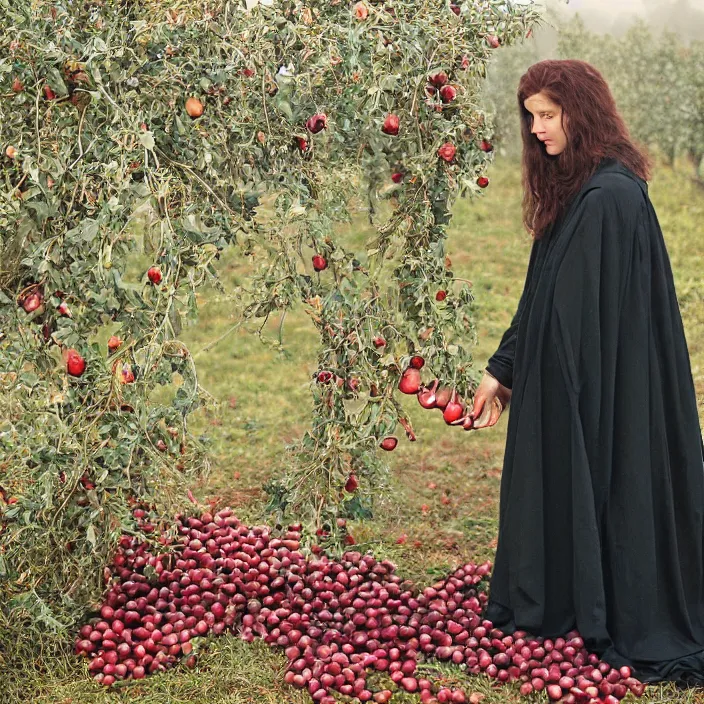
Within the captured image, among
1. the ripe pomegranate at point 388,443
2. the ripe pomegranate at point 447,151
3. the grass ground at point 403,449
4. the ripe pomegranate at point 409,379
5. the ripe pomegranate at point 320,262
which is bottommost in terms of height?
the grass ground at point 403,449

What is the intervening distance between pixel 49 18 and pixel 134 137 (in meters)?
0.44

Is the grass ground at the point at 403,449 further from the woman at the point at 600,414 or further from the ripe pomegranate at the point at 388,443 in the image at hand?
the ripe pomegranate at the point at 388,443

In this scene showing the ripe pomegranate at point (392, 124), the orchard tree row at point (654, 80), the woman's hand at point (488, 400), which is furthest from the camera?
the orchard tree row at point (654, 80)

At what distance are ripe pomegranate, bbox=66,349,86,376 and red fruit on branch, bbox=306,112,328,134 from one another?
955 mm

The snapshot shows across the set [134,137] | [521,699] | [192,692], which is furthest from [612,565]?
[134,137]

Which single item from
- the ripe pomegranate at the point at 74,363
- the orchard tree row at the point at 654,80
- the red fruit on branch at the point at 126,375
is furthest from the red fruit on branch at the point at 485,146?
the orchard tree row at the point at 654,80

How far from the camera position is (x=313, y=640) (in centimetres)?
311

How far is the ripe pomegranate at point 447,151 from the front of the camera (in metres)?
2.65

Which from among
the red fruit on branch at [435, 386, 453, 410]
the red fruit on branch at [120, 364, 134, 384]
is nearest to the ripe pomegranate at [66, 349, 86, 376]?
the red fruit on branch at [120, 364, 134, 384]

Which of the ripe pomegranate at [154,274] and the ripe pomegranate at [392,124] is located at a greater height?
the ripe pomegranate at [392,124]

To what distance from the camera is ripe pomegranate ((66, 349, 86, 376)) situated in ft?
8.74

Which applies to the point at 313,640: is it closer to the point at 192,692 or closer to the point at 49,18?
the point at 192,692

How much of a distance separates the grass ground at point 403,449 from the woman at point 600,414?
26cm

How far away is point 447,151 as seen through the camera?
2654 millimetres
